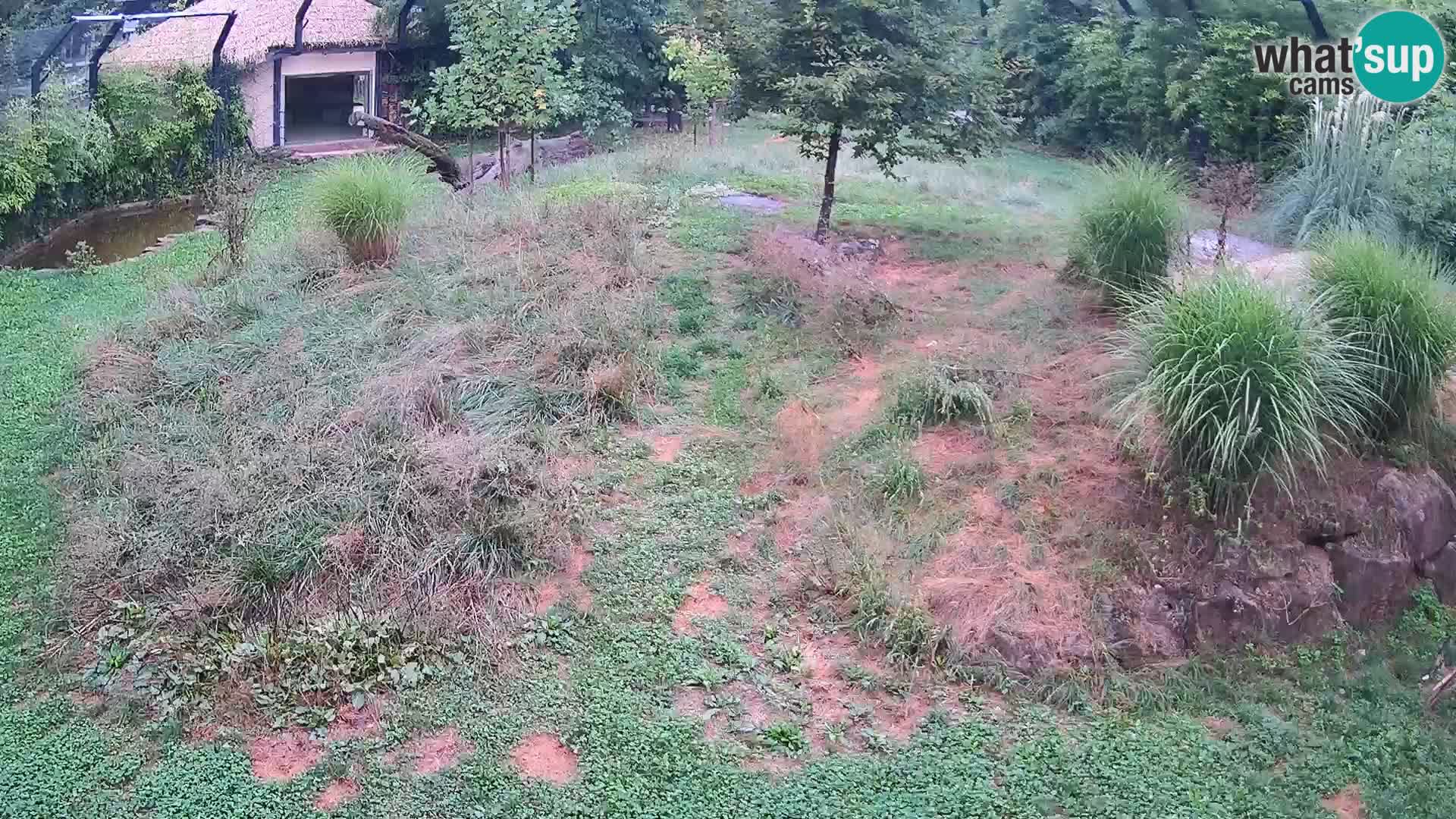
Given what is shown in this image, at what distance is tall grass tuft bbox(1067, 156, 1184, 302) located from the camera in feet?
23.7

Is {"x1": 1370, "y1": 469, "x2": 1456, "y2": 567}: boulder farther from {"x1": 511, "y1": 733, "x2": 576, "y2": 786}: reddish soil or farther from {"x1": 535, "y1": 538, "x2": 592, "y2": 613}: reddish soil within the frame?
{"x1": 511, "y1": 733, "x2": 576, "y2": 786}: reddish soil

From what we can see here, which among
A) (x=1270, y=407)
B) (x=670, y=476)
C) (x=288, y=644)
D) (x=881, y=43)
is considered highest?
(x=881, y=43)

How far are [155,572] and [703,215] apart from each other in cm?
595

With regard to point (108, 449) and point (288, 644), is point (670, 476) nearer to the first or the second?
point (288, 644)

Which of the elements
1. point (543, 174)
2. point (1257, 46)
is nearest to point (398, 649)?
point (543, 174)

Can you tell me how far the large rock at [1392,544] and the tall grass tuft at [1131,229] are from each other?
2035mm

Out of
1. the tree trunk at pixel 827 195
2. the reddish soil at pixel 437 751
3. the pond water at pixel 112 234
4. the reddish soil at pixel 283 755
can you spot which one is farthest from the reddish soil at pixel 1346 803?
the pond water at pixel 112 234

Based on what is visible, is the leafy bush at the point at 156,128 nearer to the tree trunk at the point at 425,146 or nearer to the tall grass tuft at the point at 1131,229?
the tree trunk at the point at 425,146

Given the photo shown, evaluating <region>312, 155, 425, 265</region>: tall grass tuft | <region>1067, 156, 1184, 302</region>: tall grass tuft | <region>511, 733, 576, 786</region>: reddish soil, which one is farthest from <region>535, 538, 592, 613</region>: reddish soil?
<region>312, 155, 425, 265</region>: tall grass tuft

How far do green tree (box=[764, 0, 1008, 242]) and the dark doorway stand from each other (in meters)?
11.8

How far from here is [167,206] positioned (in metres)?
14.2

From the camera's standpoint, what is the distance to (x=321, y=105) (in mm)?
19234

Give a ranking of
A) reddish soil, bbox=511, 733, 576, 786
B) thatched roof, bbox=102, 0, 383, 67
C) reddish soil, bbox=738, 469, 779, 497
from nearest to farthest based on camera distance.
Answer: reddish soil, bbox=511, 733, 576, 786 → reddish soil, bbox=738, 469, 779, 497 → thatched roof, bbox=102, 0, 383, 67

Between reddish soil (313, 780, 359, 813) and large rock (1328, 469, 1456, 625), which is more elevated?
large rock (1328, 469, 1456, 625)
